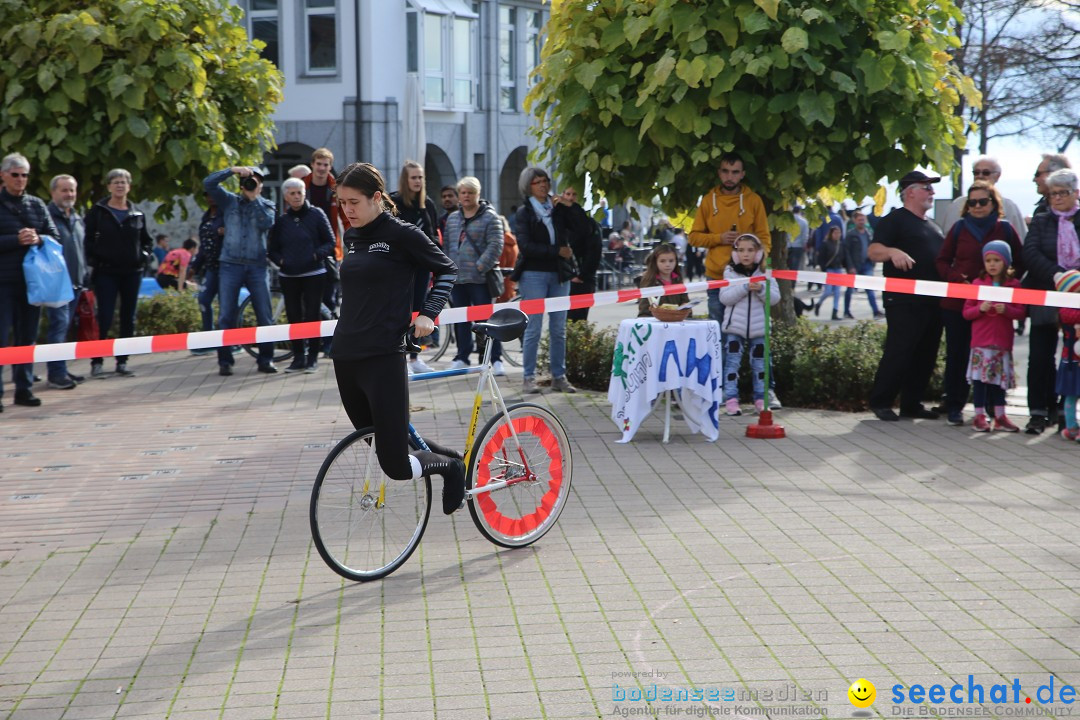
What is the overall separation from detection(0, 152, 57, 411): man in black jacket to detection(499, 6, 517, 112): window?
1195 inches

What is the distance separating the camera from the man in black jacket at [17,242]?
11.2 m

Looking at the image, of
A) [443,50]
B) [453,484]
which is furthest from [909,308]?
[443,50]

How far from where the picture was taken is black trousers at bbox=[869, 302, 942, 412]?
34.1 feet

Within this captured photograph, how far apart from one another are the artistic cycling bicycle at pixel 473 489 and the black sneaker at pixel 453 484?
3.4 inches

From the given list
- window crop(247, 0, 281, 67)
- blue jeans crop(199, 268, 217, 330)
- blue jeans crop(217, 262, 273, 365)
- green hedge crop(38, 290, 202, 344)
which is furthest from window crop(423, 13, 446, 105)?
blue jeans crop(217, 262, 273, 365)

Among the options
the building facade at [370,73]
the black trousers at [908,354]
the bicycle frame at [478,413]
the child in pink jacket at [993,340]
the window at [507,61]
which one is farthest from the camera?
the window at [507,61]

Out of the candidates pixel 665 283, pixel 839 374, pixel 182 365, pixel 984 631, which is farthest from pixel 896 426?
pixel 182 365

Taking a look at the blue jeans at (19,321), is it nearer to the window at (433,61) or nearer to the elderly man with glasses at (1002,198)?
the elderly man with glasses at (1002,198)

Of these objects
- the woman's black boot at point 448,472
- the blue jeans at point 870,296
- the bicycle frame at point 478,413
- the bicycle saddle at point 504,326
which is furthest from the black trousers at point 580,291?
the blue jeans at point 870,296

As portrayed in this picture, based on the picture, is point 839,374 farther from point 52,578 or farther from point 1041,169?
point 52,578

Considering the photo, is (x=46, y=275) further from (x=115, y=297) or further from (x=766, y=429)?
(x=766, y=429)

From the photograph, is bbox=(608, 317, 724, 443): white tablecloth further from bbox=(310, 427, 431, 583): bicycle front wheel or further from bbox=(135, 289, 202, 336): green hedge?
bbox=(135, 289, 202, 336): green hedge

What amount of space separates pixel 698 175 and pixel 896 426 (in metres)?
2.71

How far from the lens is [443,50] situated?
126 ft
